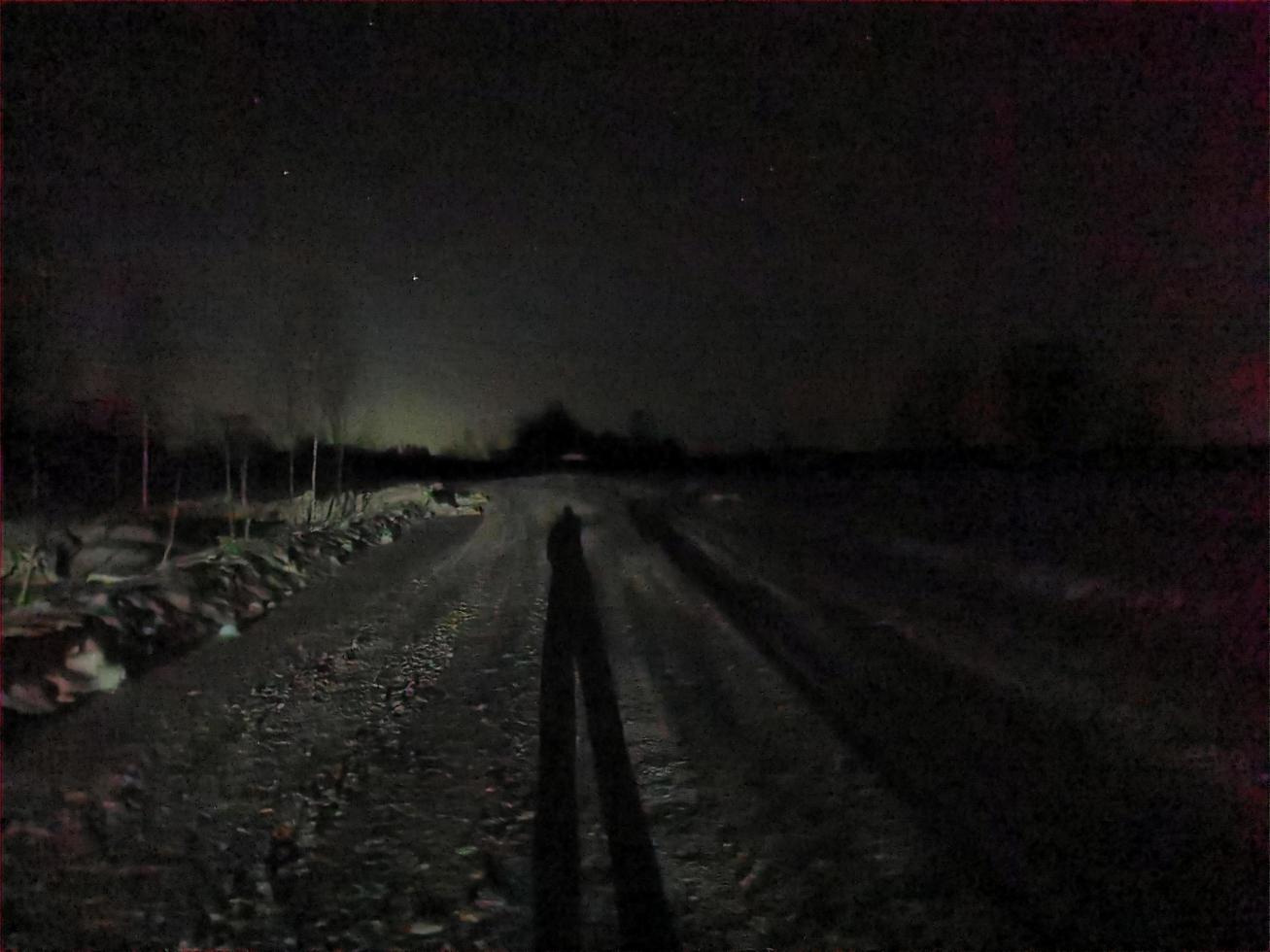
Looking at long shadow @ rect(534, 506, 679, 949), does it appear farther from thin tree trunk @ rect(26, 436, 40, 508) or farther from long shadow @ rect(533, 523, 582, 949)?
thin tree trunk @ rect(26, 436, 40, 508)

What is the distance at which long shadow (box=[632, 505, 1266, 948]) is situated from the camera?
183 inches

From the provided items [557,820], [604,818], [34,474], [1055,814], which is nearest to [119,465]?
[34,474]

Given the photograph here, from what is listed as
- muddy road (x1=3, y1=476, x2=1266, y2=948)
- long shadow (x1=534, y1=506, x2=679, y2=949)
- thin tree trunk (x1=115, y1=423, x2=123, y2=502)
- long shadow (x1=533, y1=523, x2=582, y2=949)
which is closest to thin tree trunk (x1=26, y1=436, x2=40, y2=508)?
thin tree trunk (x1=115, y1=423, x2=123, y2=502)

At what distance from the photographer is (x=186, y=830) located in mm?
5359

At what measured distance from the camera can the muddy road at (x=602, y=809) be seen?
4508 mm

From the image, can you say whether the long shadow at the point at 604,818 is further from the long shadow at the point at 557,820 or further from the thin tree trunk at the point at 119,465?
the thin tree trunk at the point at 119,465

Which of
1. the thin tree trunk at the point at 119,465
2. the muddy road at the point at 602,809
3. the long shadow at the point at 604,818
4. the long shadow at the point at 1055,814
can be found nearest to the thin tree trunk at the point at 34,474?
the thin tree trunk at the point at 119,465

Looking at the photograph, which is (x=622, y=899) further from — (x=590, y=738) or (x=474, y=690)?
(x=474, y=690)

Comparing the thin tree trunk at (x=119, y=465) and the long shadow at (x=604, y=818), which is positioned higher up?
the thin tree trunk at (x=119, y=465)

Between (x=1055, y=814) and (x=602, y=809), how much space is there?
298 cm

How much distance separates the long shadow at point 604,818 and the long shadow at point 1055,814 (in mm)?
1833

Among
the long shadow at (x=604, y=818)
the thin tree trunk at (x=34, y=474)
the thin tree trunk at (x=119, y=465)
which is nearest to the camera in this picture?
the long shadow at (x=604, y=818)

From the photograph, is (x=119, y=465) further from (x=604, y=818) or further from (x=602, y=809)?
(x=604, y=818)

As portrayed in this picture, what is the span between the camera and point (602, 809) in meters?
5.68
